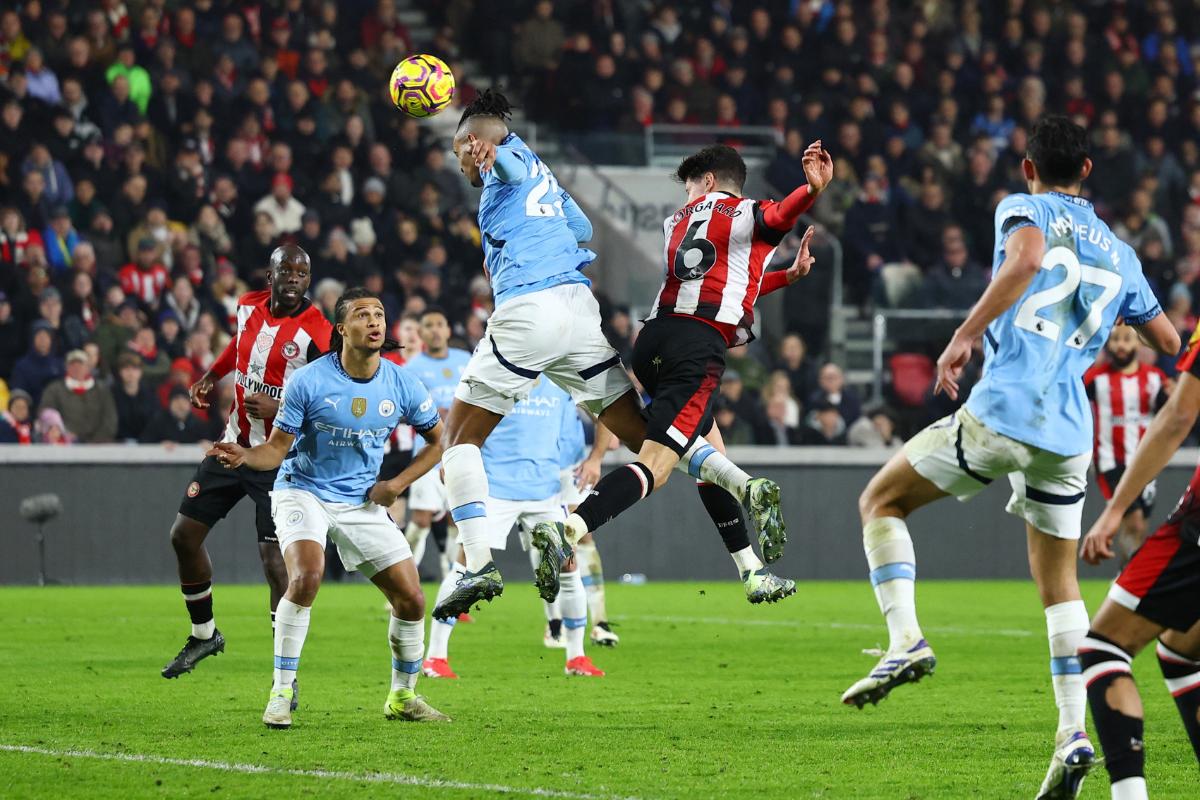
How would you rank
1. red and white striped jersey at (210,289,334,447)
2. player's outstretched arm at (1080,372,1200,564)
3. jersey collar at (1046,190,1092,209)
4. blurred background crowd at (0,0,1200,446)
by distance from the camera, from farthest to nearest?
1. blurred background crowd at (0,0,1200,446)
2. red and white striped jersey at (210,289,334,447)
3. jersey collar at (1046,190,1092,209)
4. player's outstretched arm at (1080,372,1200,564)

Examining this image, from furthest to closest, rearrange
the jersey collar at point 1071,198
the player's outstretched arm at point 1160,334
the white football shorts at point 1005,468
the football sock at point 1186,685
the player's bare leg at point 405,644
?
the player's bare leg at point 405,644 → the player's outstretched arm at point 1160,334 → the jersey collar at point 1071,198 → the white football shorts at point 1005,468 → the football sock at point 1186,685

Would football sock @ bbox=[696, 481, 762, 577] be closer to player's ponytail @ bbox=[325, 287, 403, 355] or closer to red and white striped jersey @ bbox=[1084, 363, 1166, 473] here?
player's ponytail @ bbox=[325, 287, 403, 355]

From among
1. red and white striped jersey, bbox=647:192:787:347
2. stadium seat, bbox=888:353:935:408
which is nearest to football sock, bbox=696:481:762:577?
red and white striped jersey, bbox=647:192:787:347

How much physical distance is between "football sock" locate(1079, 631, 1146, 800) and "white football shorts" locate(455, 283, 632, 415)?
10.6 ft

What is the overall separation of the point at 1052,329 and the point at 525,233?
2646mm

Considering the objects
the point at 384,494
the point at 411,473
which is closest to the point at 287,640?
the point at 384,494

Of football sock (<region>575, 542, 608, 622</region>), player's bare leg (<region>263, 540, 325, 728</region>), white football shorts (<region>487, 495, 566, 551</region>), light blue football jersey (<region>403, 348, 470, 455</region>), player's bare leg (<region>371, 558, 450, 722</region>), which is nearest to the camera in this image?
player's bare leg (<region>263, 540, 325, 728</region>)

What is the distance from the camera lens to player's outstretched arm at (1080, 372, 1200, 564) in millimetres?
5004

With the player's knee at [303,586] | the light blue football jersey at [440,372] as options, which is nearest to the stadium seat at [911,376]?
the light blue football jersey at [440,372]

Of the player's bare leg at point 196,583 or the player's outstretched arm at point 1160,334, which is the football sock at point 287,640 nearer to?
A: the player's bare leg at point 196,583

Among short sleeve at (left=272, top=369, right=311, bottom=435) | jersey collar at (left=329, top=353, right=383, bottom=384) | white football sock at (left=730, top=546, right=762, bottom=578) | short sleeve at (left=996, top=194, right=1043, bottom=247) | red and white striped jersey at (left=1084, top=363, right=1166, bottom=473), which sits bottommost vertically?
red and white striped jersey at (left=1084, top=363, right=1166, bottom=473)

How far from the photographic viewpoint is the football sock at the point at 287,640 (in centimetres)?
771

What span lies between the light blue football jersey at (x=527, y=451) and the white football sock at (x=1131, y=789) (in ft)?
20.8

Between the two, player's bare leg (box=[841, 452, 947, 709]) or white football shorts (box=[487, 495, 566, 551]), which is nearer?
player's bare leg (box=[841, 452, 947, 709])
